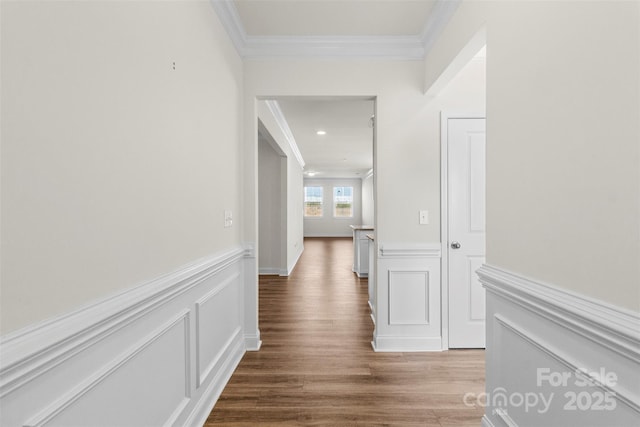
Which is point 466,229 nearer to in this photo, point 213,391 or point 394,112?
point 394,112

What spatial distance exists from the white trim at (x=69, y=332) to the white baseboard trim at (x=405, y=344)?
1.93 m

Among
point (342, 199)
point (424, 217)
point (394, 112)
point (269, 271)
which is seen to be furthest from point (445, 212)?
point (342, 199)

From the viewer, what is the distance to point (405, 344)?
2637 mm

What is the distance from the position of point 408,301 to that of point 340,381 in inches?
36.5

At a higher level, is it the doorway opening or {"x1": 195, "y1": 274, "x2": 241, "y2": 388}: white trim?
the doorway opening

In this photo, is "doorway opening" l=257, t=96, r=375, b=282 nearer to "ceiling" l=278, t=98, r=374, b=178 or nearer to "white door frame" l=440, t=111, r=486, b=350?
"ceiling" l=278, t=98, r=374, b=178

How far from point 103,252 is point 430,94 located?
2.60 metres

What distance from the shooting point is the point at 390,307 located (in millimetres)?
2658

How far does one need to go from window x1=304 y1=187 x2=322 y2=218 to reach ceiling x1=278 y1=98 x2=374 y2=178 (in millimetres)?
4170

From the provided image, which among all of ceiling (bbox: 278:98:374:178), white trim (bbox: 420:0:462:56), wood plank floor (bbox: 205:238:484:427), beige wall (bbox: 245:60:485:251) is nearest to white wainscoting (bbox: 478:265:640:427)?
wood plank floor (bbox: 205:238:484:427)

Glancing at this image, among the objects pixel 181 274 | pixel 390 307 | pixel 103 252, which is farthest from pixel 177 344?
pixel 390 307

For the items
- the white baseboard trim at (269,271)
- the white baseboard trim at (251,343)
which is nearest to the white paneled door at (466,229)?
the white baseboard trim at (251,343)

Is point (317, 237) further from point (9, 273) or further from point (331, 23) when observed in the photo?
point (9, 273)

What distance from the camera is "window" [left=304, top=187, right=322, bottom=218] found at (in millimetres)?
12938
